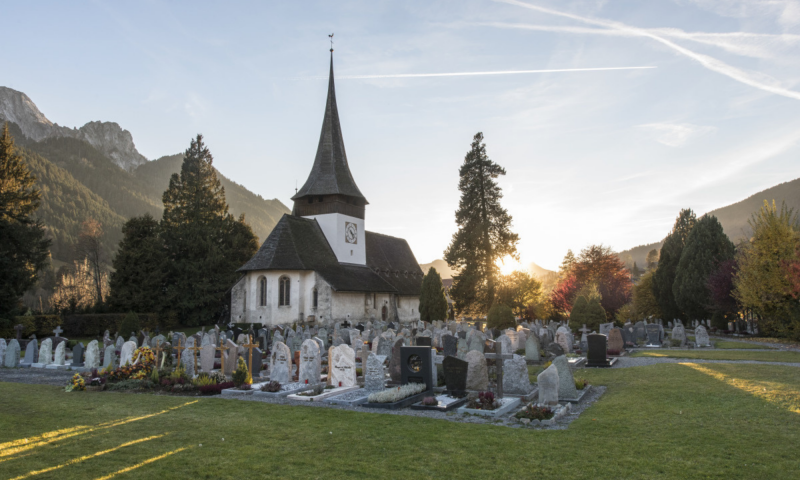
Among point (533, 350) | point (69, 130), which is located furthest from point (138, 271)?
point (69, 130)

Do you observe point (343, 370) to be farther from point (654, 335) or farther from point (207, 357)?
point (654, 335)

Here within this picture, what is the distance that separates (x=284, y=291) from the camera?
3269 cm

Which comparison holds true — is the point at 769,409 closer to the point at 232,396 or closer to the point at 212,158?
the point at 232,396

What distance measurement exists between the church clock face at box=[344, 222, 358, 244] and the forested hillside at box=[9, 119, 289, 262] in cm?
3258

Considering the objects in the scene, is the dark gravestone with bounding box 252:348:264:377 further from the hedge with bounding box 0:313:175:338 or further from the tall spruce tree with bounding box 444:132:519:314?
the tall spruce tree with bounding box 444:132:519:314

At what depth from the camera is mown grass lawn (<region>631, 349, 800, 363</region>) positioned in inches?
629

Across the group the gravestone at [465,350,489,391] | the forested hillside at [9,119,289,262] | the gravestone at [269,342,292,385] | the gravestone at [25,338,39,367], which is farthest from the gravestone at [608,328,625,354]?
the forested hillside at [9,119,289,262]

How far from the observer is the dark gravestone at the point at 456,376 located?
1097 cm

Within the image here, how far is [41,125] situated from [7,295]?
496ft

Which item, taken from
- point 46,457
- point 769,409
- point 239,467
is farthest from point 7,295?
point 769,409

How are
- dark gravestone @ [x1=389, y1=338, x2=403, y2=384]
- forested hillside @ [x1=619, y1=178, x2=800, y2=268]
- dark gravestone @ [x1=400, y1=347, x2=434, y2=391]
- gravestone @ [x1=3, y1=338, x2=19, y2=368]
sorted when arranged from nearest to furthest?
1. dark gravestone @ [x1=400, y1=347, x2=434, y2=391]
2. dark gravestone @ [x1=389, y1=338, x2=403, y2=384]
3. gravestone @ [x1=3, y1=338, x2=19, y2=368]
4. forested hillside @ [x1=619, y1=178, x2=800, y2=268]

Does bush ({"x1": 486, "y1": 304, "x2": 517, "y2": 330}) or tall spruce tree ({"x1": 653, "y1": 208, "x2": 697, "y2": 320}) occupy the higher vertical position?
tall spruce tree ({"x1": 653, "y1": 208, "x2": 697, "y2": 320})

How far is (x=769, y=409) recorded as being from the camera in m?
8.47

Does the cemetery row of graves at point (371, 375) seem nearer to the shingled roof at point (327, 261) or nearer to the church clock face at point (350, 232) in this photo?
the shingled roof at point (327, 261)
